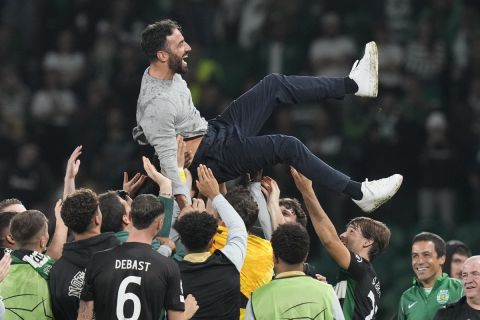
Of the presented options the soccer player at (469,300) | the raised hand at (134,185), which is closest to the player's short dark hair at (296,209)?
the raised hand at (134,185)

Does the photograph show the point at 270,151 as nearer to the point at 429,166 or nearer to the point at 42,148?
the point at 429,166

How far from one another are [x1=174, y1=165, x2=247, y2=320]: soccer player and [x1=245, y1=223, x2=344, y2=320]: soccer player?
0.18m

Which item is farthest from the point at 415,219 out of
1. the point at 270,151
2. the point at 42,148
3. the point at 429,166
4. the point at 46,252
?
the point at 46,252

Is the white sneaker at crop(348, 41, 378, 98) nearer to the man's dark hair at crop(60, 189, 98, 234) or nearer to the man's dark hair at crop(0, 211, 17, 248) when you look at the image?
the man's dark hair at crop(60, 189, 98, 234)

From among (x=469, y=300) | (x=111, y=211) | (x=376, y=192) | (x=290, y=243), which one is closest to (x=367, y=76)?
(x=376, y=192)

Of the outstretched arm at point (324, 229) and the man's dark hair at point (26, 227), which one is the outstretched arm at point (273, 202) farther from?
the man's dark hair at point (26, 227)

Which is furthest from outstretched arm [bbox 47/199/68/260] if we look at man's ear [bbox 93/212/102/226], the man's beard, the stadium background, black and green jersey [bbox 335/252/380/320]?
the stadium background

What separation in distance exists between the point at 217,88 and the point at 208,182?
8.27 m

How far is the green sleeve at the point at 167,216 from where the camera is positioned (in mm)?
8375

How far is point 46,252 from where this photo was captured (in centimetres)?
879

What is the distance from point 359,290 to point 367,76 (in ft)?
5.44

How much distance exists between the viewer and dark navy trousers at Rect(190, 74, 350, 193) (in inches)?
362

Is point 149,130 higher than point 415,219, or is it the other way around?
point 149,130

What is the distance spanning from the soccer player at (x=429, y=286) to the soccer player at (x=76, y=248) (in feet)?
8.90
